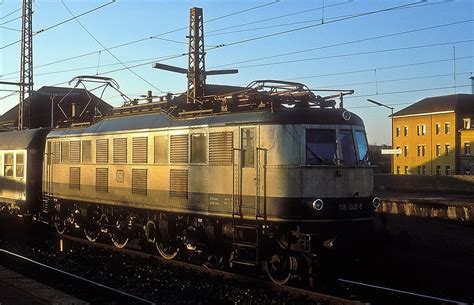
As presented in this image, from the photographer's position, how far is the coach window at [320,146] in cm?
1068

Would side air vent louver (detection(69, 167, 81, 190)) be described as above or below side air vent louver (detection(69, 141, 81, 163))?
below

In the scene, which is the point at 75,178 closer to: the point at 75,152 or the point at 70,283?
the point at 75,152

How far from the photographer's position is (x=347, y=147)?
36.4 ft

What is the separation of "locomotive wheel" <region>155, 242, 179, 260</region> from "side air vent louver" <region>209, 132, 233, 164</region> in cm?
284

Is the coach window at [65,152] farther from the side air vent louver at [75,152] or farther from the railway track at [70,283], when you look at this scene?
the railway track at [70,283]

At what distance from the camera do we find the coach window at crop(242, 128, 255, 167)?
11172 millimetres

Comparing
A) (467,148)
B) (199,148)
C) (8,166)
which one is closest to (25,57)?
(8,166)

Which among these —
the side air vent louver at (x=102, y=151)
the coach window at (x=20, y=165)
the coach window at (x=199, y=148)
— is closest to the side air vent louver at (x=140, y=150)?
the side air vent louver at (x=102, y=151)

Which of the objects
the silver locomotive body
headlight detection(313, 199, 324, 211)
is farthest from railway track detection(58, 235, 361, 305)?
headlight detection(313, 199, 324, 211)

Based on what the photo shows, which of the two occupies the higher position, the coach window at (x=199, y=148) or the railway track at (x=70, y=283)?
the coach window at (x=199, y=148)

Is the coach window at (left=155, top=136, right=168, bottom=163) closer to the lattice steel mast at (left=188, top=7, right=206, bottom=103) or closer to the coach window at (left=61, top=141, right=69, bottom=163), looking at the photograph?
the coach window at (left=61, top=141, right=69, bottom=163)

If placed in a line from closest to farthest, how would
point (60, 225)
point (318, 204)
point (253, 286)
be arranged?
point (318, 204) < point (253, 286) < point (60, 225)

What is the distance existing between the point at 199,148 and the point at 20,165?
10959 millimetres

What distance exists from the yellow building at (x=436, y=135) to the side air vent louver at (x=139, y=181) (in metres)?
68.2
